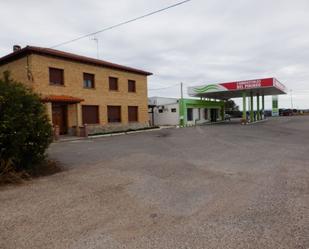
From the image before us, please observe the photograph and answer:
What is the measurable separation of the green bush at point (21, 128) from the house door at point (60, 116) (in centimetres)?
1263

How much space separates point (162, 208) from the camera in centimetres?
420

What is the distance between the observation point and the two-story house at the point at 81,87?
1712 centimetres

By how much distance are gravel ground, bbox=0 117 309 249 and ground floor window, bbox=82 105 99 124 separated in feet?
44.5

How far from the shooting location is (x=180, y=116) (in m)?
31.1

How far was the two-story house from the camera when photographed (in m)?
17.1

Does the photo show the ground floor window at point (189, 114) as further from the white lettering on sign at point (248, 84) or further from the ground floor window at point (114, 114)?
the ground floor window at point (114, 114)

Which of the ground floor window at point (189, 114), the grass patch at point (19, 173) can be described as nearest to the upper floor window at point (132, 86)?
the ground floor window at point (189, 114)

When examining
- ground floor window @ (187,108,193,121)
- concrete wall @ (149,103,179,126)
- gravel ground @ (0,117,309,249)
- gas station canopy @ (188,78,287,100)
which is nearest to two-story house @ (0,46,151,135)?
concrete wall @ (149,103,179,126)

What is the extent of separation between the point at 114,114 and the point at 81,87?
4.35 m

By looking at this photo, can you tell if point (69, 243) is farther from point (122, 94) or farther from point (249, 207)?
point (122, 94)

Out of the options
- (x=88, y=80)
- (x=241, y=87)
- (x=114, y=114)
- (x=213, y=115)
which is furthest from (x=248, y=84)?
(x=88, y=80)

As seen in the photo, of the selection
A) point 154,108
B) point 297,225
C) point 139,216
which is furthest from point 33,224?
point 154,108

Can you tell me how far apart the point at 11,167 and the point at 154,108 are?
97.3 ft

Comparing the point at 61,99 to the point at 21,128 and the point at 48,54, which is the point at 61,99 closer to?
the point at 48,54
